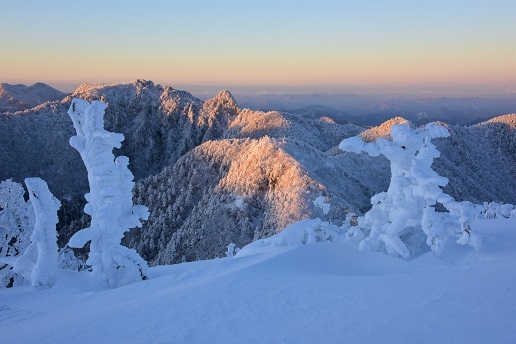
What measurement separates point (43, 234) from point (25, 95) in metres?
142

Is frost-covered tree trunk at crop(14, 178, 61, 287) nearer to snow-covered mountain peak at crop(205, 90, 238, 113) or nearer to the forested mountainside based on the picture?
the forested mountainside

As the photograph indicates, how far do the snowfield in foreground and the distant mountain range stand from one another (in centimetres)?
10761

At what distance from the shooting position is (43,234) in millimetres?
10328

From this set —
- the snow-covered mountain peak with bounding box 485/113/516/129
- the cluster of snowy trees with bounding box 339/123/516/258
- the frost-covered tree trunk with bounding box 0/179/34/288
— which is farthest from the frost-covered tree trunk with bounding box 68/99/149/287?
the snow-covered mountain peak with bounding box 485/113/516/129

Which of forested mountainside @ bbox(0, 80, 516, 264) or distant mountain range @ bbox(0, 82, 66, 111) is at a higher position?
distant mountain range @ bbox(0, 82, 66, 111)

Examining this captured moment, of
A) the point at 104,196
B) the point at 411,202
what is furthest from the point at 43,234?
the point at 411,202

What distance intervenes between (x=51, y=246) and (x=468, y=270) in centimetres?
926

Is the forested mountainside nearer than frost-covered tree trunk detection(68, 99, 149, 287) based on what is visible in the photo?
No

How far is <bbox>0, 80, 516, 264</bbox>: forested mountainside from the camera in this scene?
27114mm

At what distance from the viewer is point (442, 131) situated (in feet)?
25.5

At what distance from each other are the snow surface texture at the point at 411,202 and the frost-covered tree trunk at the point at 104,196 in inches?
213

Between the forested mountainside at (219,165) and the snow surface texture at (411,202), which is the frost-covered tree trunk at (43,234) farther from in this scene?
the forested mountainside at (219,165)

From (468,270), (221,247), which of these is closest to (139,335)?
(468,270)

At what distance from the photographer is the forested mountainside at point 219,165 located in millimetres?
27114
